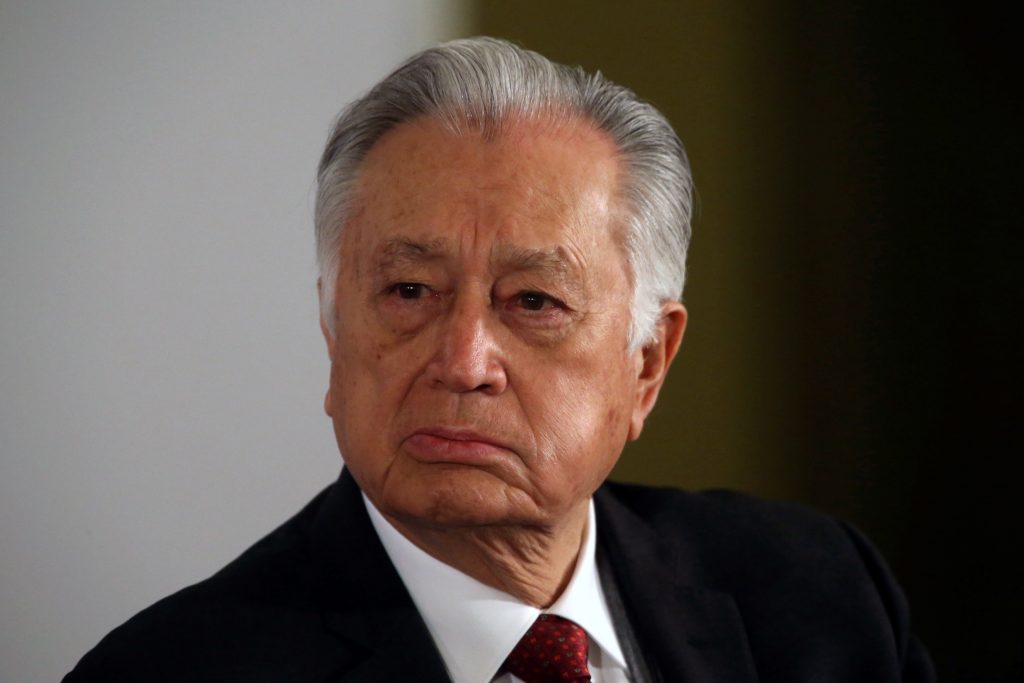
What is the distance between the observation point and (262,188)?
1720 millimetres

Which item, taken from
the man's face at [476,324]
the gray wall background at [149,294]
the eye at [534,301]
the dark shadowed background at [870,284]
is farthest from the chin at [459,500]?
the dark shadowed background at [870,284]

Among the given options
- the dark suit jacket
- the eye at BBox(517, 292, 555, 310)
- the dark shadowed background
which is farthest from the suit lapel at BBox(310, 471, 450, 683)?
the dark shadowed background

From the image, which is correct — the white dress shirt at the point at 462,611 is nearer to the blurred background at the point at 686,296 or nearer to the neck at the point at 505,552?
the neck at the point at 505,552

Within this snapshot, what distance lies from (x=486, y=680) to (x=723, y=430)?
4.17ft

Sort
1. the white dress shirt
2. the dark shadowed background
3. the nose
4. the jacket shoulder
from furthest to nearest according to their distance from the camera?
the dark shadowed background < the jacket shoulder < the white dress shirt < the nose

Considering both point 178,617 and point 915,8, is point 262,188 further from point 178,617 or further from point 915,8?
point 915,8

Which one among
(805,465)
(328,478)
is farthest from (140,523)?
(805,465)

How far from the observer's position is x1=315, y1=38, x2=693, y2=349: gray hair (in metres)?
1.57

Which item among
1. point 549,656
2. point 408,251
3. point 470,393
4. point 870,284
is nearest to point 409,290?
point 408,251

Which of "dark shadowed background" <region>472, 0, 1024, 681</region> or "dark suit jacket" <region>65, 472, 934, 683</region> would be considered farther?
"dark shadowed background" <region>472, 0, 1024, 681</region>

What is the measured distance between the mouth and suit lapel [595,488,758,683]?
459 millimetres

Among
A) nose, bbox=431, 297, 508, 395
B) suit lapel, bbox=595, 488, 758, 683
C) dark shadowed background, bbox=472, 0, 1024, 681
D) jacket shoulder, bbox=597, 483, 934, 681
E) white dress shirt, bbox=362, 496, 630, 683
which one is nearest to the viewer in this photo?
nose, bbox=431, 297, 508, 395

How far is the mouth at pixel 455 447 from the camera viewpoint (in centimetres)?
148

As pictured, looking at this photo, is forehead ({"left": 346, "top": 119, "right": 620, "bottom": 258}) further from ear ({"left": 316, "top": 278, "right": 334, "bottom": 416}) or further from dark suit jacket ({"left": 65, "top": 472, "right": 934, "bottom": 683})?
dark suit jacket ({"left": 65, "top": 472, "right": 934, "bottom": 683})
